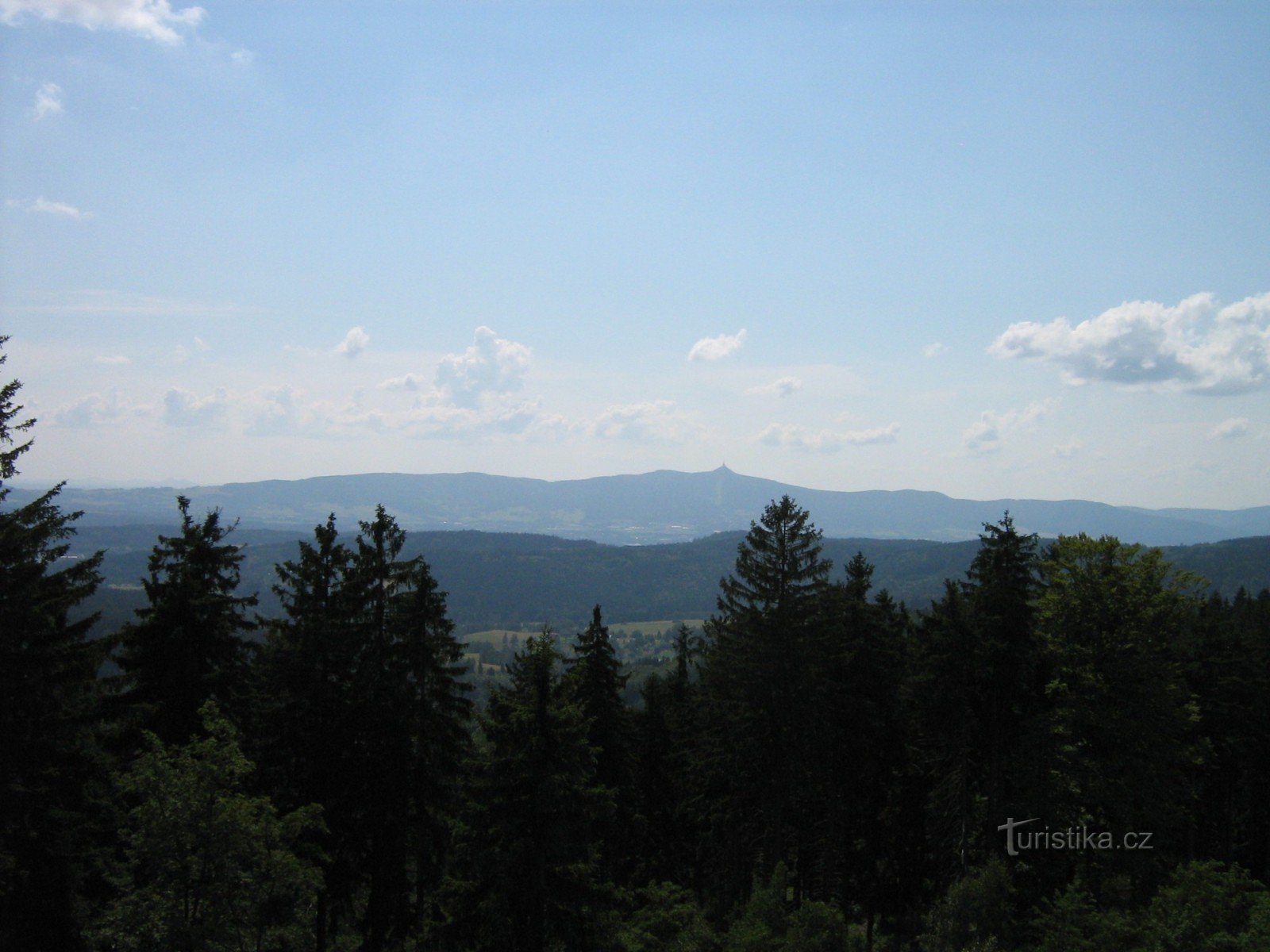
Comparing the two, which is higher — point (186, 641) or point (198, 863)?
point (186, 641)

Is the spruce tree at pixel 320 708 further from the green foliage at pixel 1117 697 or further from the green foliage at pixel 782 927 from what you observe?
the green foliage at pixel 1117 697

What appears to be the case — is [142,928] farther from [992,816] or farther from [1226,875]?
[992,816]

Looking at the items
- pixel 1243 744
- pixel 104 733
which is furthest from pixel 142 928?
pixel 1243 744

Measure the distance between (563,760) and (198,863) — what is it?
24.9 feet

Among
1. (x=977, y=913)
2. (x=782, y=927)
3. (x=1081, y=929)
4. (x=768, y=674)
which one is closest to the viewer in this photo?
(x=1081, y=929)

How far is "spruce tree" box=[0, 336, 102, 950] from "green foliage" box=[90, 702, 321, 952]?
3831 mm

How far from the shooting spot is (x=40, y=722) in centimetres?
1756

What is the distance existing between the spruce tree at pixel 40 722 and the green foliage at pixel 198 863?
12.6 ft

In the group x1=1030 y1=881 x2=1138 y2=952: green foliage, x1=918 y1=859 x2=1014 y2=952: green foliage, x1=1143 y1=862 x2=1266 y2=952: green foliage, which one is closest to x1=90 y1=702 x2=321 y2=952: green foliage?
x1=918 y1=859 x2=1014 y2=952: green foliage

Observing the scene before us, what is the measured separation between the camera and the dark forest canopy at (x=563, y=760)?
16172 millimetres

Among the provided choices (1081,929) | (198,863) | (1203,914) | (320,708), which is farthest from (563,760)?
(1203,914)

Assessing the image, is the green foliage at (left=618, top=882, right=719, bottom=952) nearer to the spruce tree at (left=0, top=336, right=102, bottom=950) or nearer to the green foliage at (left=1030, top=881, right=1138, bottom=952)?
the green foliage at (left=1030, top=881, right=1138, bottom=952)

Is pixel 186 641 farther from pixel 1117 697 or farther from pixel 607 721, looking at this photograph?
pixel 1117 697

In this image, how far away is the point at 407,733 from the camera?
77.4ft
